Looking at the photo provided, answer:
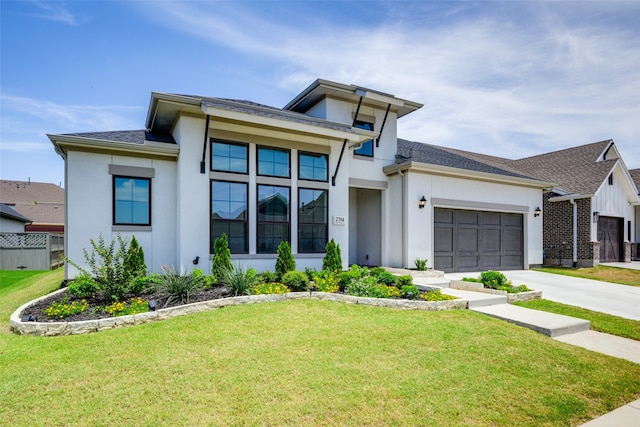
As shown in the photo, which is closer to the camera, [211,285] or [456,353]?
[456,353]

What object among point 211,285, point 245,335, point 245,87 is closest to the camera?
point 245,335

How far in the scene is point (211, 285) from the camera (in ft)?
26.3

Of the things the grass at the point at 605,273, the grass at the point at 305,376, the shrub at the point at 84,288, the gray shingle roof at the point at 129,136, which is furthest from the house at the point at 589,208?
the shrub at the point at 84,288

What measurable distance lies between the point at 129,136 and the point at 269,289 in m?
6.07

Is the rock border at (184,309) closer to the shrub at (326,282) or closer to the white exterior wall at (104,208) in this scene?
the shrub at (326,282)

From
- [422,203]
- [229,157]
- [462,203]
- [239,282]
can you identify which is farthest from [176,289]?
[462,203]

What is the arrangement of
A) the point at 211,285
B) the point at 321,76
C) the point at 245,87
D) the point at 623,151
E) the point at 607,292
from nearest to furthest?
the point at 211,285
the point at 607,292
the point at 321,76
the point at 245,87
the point at 623,151

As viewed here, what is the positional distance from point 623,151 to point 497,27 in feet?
56.6

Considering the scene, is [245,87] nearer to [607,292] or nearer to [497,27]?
[497,27]

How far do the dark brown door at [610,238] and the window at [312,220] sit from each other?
14.3 meters

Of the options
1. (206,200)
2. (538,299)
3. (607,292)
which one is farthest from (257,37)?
(607,292)

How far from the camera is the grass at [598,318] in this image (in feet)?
20.1

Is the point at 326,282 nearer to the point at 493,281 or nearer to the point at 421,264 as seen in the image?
the point at 493,281

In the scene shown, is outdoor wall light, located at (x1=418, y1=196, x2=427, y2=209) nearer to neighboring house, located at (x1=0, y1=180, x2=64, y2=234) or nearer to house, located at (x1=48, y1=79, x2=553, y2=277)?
house, located at (x1=48, y1=79, x2=553, y2=277)
